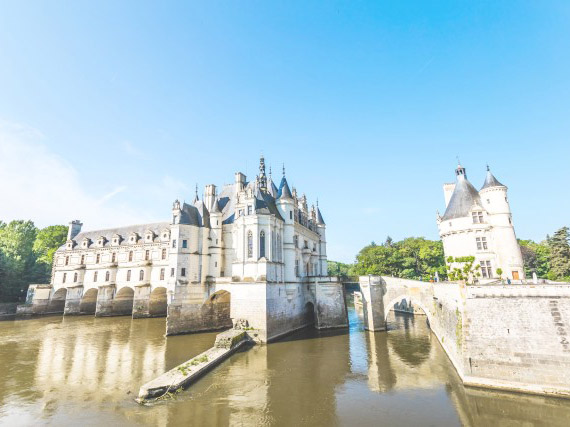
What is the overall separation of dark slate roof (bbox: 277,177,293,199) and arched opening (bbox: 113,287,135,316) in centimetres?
2738

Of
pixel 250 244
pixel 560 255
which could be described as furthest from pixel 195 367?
pixel 560 255

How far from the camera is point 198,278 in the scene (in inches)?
1166

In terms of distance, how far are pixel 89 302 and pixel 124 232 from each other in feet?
36.8

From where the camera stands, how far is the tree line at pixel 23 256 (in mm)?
45281

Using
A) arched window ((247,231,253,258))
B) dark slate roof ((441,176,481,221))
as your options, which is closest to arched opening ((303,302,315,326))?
arched window ((247,231,253,258))

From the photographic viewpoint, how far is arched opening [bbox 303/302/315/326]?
31.9 m

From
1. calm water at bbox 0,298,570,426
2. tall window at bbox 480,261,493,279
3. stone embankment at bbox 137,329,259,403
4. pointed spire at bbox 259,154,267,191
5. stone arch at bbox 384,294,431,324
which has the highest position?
pointed spire at bbox 259,154,267,191

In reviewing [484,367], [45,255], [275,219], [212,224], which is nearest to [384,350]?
[484,367]

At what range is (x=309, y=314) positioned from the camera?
33094 millimetres

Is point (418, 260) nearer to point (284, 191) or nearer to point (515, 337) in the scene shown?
point (284, 191)

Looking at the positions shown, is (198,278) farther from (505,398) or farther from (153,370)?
(505,398)

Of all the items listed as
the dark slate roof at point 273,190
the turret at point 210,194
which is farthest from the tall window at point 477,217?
the turret at point 210,194

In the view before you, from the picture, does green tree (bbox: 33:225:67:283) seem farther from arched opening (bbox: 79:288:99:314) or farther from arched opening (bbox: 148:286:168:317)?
arched opening (bbox: 148:286:168:317)

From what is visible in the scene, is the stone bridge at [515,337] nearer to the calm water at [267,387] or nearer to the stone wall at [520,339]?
the stone wall at [520,339]
